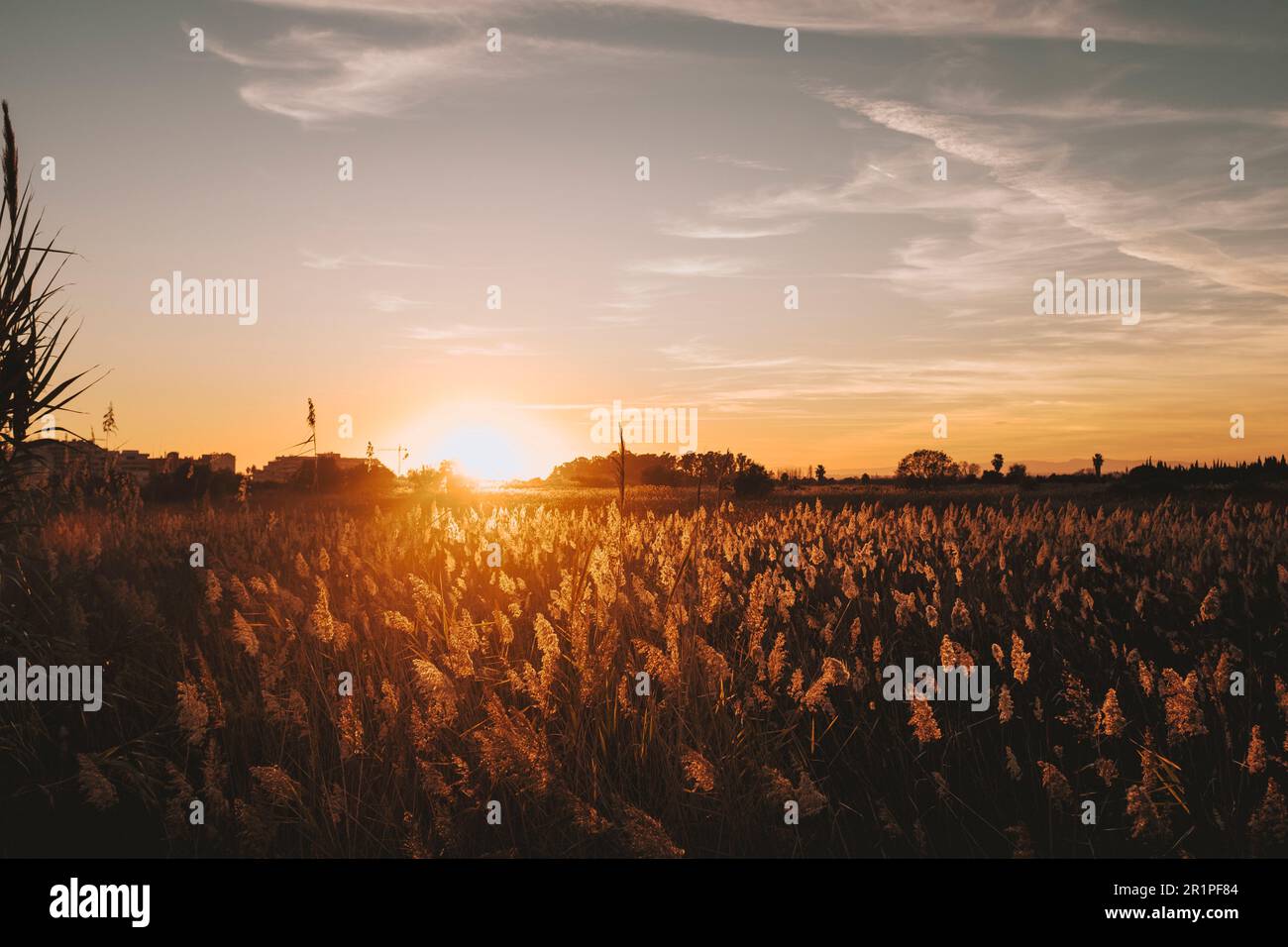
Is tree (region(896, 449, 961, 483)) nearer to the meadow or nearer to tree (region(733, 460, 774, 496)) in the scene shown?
tree (region(733, 460, 774, 496))

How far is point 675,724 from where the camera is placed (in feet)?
14.0

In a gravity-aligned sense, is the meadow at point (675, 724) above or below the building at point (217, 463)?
below

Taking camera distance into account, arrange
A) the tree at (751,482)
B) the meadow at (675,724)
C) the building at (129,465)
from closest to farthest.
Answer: the meadow at (675,724), the building at (129,465), the tree at (751,482)

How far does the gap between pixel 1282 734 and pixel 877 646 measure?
6.23 ft

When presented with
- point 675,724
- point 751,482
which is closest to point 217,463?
point 751,482

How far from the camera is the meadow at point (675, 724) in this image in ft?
11.5

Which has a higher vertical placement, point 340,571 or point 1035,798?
point 340,571

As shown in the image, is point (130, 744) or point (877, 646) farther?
point (130, 744)

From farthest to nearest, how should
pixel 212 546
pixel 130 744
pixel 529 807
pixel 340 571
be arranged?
pixel 212 546 → pixel 340 571 → pixel 130 744 → pixel 529 807

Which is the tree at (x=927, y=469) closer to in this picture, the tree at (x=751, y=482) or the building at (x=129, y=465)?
the tree at (x=751, y=482)

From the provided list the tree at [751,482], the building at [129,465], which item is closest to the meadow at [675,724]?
the building at [129,465]
